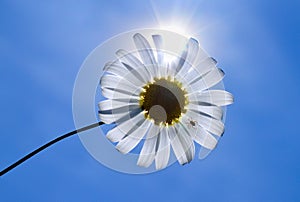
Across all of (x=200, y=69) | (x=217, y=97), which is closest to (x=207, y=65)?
(x=200, y=69)

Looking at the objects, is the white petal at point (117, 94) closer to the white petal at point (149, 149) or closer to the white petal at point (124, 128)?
the white petal at point (124, 128)

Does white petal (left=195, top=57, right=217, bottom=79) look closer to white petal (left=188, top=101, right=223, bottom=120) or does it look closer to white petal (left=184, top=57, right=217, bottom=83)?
white petal (left=184, top=57, right=217, bottom=83)

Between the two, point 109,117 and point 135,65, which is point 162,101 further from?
point 109,117

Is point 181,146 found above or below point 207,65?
below

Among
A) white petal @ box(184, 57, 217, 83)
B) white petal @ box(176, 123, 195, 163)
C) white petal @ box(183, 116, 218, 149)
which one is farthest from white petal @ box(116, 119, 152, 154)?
white petal @ box(184, 57, 217, 83)

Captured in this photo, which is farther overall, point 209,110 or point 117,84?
point 209,110

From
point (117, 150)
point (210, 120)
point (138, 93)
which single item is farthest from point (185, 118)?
point (117, 150)
